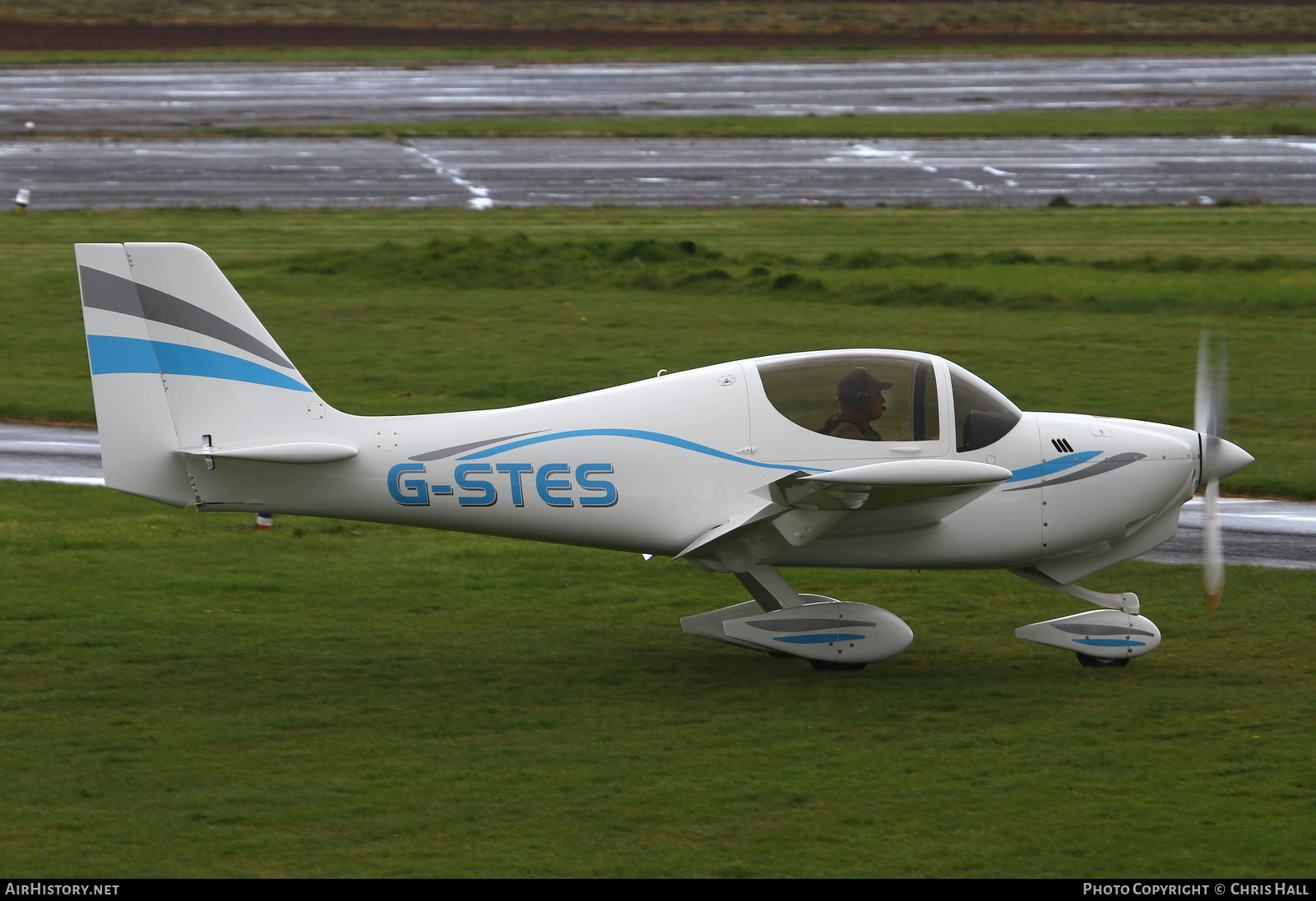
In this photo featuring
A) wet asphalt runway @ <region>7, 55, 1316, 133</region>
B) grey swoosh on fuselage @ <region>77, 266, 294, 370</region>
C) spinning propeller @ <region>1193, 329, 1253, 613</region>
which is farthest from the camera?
wet asphalt runway @ <region>7, 55, 1316, 133</region>

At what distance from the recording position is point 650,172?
43.0 m

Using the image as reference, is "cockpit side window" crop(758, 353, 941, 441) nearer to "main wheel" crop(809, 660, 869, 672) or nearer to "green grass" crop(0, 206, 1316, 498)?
"main wheel" crop(809, 660, 869, 672)

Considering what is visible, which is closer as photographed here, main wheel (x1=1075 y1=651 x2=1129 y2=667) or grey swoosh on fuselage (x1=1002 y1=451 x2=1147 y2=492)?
grey swoosh on fuselage (x1=1002 y1=451 x2=1147 y2=492)

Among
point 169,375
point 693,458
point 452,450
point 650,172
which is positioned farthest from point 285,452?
point 650,172

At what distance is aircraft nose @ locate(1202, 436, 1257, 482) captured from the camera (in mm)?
9859

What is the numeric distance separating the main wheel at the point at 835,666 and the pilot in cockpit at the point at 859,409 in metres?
1.72

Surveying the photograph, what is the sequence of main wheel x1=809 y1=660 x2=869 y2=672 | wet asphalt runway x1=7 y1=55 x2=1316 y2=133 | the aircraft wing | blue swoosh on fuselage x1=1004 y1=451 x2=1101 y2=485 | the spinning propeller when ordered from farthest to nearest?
1. wet asphalt runway x1=7 y1=55 x2=1316 y2=133
2. main wheel x1=809 y1=660 x2=869 y2=672
3. blue swoosh on fuselage x1=1004 y1=451 x2=1101 y2=485
4. the spinning propeller
5. the aircraft wing

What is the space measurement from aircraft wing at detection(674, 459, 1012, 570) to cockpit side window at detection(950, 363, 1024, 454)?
244 mm

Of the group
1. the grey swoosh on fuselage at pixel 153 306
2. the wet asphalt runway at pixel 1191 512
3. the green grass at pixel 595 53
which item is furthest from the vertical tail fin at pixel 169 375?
the green grass at pixel 595 53

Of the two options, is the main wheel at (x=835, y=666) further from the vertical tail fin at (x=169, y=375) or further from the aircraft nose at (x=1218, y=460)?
the vertical tail fin at (x=169, y=375)

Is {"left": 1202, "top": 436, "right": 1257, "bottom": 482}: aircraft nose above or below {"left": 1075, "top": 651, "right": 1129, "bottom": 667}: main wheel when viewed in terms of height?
above

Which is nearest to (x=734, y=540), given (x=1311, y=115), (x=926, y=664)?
(x=926, y=664)

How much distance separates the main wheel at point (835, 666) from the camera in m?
9.97

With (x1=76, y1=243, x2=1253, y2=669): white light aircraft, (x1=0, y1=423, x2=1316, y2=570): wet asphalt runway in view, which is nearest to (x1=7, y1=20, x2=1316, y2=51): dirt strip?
(x1=0, y1=423, x2=1316, y2=570): wet asphalt runway
